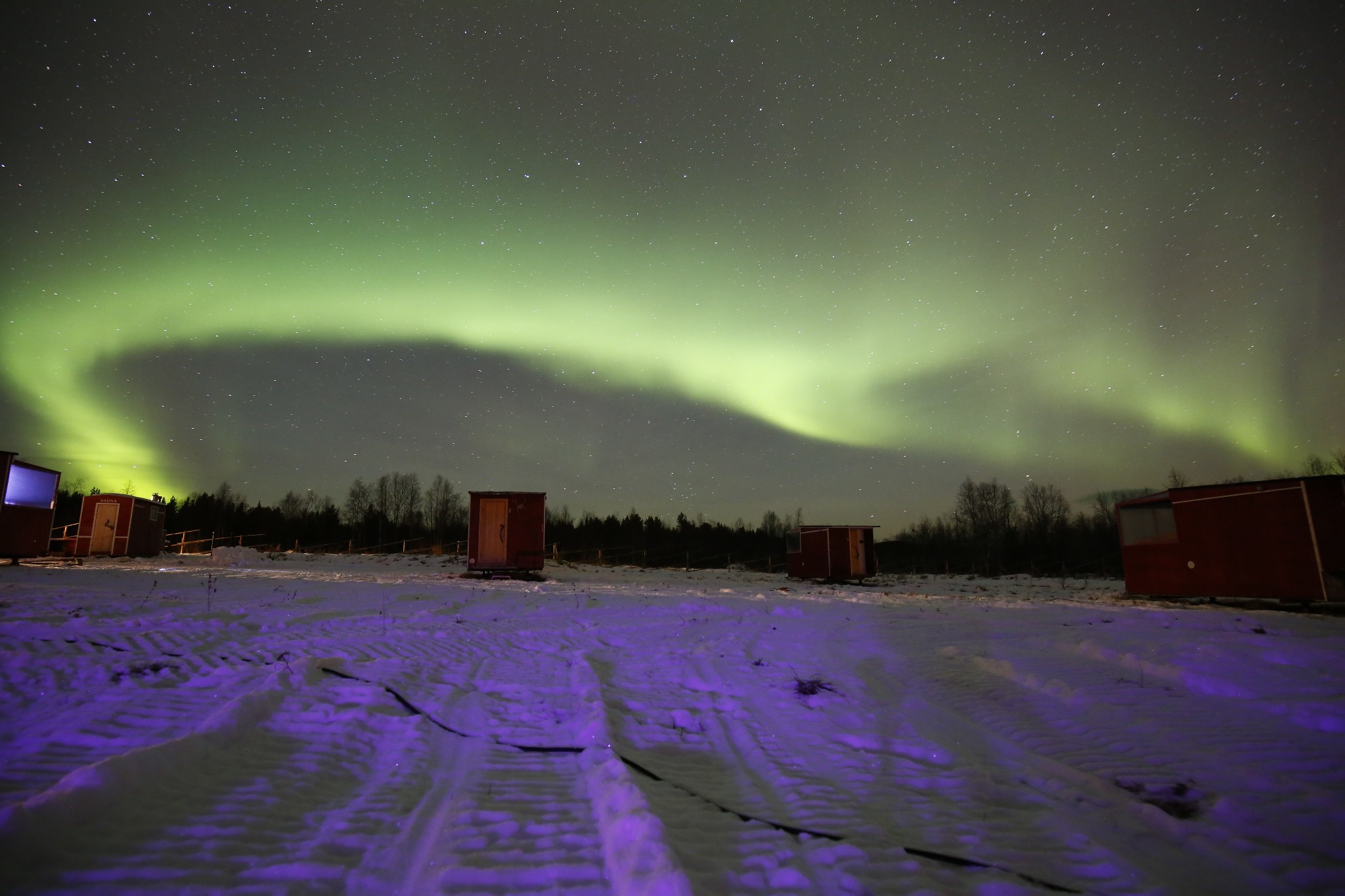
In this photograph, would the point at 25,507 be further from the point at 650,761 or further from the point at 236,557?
the point at 650,761

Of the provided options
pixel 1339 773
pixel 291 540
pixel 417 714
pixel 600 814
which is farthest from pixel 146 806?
pixel 291 540

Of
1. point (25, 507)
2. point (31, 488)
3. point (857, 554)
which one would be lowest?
point (857, 554)

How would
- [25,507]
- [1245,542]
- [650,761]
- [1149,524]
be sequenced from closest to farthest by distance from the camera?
[650,761] < [1245,542] < [1149,524] < [25,507]

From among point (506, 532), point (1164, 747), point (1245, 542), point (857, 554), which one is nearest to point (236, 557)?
point (506, 532)

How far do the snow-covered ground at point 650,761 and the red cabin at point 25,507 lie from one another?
61.7 ft

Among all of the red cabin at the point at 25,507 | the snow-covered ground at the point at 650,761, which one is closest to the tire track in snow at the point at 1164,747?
the snow-covered ground at the point at 650,761

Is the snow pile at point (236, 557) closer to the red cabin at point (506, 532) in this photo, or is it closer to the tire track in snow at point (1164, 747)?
the red cabin at point (506, 532)

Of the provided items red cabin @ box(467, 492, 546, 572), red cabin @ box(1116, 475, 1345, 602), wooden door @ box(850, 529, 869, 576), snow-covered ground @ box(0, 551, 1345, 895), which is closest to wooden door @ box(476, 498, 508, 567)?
red cabin @ box(467, 492, 546, 572)

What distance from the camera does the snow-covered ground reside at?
286 centimetres

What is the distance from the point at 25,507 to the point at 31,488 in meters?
0.84

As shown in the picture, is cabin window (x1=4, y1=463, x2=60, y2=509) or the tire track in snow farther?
cabin window (x1=4, y1=463, x2=60, y2=509)

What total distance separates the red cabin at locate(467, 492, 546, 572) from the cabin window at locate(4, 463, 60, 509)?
16153mm

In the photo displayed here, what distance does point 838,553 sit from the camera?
29.6 metres

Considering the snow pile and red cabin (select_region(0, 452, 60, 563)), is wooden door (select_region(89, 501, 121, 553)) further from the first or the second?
red cabin (select_region(0, 452, 60, 563))
